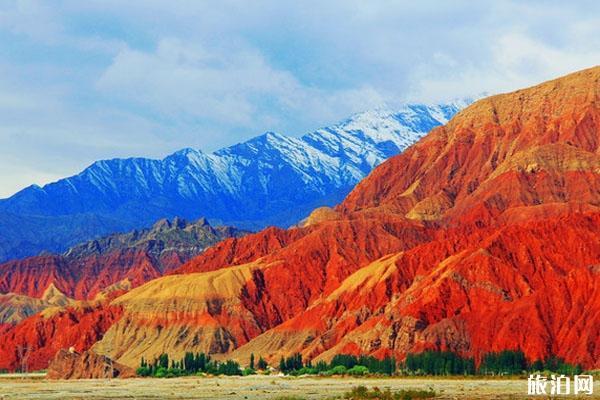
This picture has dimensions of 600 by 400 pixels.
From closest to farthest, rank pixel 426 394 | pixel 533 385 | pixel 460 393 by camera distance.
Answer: pixel 426 394 → pixel 460 393 → pixel 533 385

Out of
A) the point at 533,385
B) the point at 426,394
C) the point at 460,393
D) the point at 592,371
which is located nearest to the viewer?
the point at 426,394

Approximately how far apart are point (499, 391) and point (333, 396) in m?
19.3

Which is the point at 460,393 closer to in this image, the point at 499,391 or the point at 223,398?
the point at 499,391

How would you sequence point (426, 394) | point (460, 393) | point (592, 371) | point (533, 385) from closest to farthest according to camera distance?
1. point (426, 394)
2. point (460, 393)
3. point (533, 385)
4. point (592, 371)

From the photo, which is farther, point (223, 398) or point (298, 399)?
point (223, 398)

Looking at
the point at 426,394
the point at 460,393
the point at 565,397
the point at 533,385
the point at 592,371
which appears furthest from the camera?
the point at 592,371

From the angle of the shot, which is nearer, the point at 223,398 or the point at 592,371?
the point at 223,398

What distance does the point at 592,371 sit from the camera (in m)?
198

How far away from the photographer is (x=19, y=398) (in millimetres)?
131375

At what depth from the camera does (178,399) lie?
125188mm

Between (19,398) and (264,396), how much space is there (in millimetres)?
26597

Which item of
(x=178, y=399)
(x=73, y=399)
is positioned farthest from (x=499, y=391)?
(x=73, y=399)

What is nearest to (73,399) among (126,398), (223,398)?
(126,398)

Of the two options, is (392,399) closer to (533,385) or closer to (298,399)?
(298,399)
